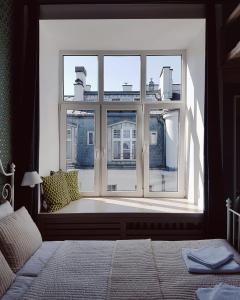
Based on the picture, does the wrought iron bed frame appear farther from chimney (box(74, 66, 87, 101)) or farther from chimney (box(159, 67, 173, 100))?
chimney (box(159, 67, 173, 100))

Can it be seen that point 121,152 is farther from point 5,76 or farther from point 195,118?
point 5,76

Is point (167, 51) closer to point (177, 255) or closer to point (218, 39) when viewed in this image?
point (218, 39)

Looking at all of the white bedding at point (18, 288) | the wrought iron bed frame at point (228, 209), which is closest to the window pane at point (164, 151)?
the wrought iron bed frame at point (228, 209)

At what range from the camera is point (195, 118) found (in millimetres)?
3600

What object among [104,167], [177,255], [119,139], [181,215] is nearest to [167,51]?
[119,139]

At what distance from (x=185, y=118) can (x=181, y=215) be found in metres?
1.21

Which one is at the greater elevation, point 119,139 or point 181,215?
point 119,139

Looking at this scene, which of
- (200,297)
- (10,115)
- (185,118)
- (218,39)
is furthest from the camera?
(185,118)

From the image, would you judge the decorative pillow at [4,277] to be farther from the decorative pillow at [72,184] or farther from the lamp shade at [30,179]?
the decorative pillow at [72,184]

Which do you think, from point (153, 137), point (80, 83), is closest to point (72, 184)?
point (153, 137)

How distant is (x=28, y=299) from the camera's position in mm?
1583

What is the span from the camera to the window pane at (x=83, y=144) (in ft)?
13.0

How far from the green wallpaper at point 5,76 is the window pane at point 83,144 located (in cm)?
108

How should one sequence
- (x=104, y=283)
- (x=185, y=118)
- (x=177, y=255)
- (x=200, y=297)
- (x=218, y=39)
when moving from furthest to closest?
(x=185, y=118) → (x=218, y=39) → (x=177, y=255) → (x=104, y=283) → (x=200, y=297)
